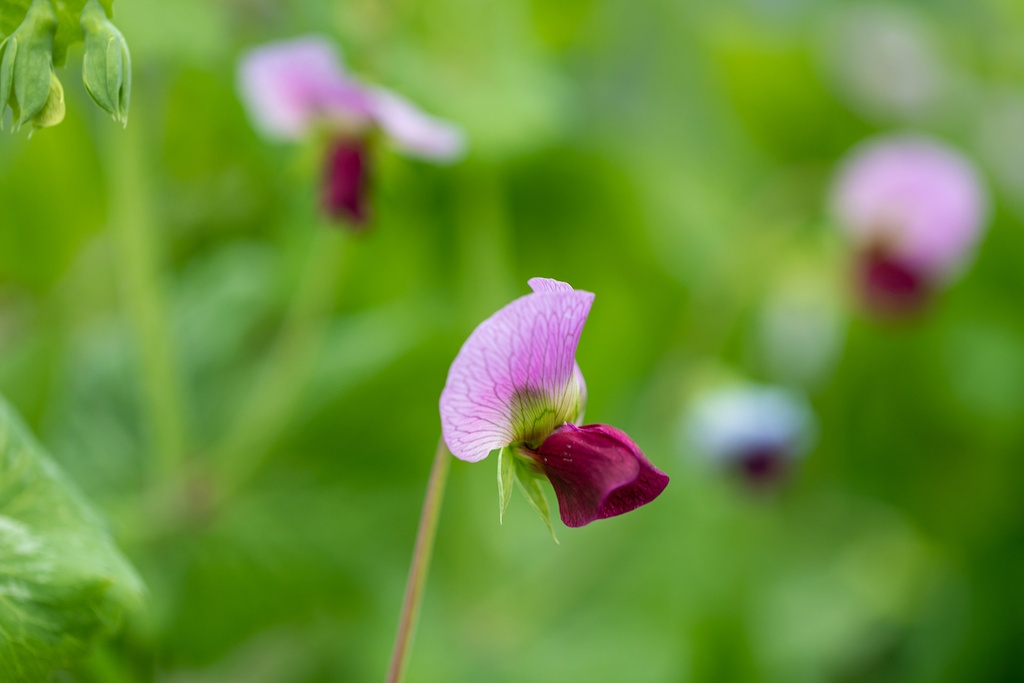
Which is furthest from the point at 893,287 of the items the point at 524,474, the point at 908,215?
the point at 524,474

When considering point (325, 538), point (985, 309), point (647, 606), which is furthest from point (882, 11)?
point (325, 538)

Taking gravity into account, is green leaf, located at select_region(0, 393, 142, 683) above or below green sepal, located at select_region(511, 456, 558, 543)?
below

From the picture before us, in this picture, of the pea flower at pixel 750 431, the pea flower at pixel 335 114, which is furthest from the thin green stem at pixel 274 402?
the pea flower at pixel 750 431

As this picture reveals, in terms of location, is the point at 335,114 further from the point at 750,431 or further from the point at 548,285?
the point at 750,431

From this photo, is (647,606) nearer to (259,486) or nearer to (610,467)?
(259,486)

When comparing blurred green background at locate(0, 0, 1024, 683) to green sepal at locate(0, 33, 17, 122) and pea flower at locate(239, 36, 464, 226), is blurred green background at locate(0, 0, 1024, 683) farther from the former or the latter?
green sepal at locate(0, 33, 17, 122)

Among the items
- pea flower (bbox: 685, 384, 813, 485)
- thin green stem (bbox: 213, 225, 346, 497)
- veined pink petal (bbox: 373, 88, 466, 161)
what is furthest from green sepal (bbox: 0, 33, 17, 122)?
pea flower (bbox: 685, 384, 813, 485)
